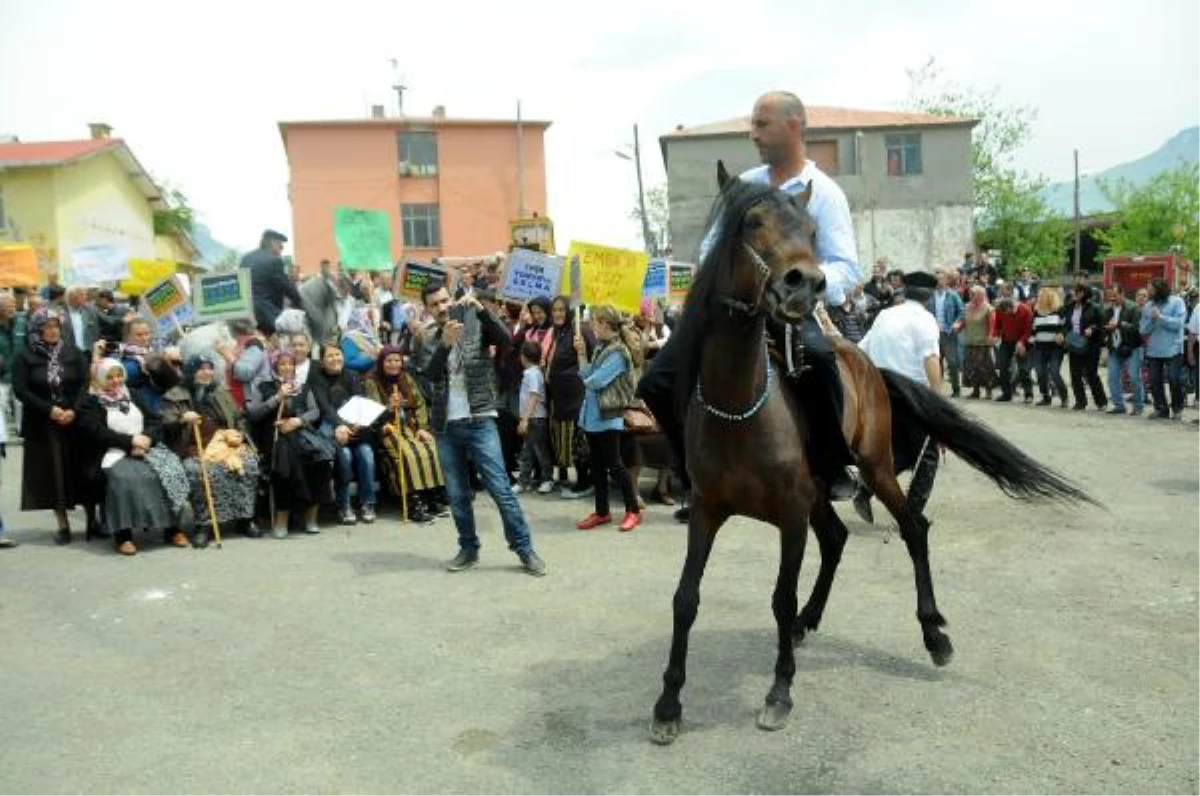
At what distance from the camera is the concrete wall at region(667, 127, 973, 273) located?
41938mm

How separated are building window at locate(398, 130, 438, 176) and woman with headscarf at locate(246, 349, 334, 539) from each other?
3796 centimetres

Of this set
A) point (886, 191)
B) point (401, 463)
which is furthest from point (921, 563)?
point (886, 191)

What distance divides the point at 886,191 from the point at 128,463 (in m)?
39.3

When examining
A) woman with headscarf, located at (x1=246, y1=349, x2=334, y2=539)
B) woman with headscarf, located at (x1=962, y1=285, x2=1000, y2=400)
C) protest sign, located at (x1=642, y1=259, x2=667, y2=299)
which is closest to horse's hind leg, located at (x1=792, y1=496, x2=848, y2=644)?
woman with headscarf, located at (x1=246, y1=349, x2=334, y2=539)

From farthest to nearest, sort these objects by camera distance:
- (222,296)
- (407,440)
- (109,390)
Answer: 1. (222,296)
2. (407,440)
3. (109,390)

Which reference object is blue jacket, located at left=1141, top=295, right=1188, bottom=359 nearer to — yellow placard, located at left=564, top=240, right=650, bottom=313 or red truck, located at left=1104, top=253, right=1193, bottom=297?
red truck, located at left=1104, top=253, right=1193, bottom=297

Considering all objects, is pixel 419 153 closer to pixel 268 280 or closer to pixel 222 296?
pixel 268 280

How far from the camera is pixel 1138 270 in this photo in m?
22.5

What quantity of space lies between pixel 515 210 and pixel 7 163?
2105cm

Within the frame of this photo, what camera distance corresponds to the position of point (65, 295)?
1425 centimetres

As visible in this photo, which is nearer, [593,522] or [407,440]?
[593,522]

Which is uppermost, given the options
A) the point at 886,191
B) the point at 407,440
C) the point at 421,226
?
the point at 886,191

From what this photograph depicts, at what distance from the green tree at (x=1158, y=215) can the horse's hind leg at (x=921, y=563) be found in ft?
140

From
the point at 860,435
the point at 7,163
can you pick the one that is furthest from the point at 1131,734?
the point at 7,163
